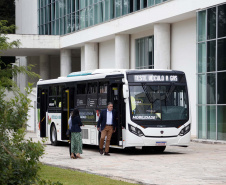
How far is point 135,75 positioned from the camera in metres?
21.3

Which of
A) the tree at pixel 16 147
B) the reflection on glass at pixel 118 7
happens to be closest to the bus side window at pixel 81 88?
Result: the tree at pixel 16 147

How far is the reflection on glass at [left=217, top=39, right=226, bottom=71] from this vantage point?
27.6 metres

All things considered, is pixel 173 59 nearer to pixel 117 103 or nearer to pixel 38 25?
pixel 117 103

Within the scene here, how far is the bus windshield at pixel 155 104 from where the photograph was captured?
68.9ft

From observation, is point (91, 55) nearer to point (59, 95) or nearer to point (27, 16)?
point (27, 16)

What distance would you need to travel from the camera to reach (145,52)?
40.5 m

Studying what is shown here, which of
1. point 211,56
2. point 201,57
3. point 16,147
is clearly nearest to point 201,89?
point 201,57

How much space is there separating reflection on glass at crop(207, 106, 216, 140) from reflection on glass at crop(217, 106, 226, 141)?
34 centimetres

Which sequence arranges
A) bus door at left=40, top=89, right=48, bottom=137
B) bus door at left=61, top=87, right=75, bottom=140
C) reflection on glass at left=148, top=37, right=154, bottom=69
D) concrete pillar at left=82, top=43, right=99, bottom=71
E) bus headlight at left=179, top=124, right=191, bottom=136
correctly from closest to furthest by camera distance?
bus headlight at left=179, top=124, right=191, bottom=136 < bus door at left=61, top=87, right=75, bottom=140 < bus door at left=40, top=89, right=48, bottom=137 < reflection on glass at left=148, top=37, right=154, bottom=69 < concrete pillar at left=82, top=43, right=99, bottom=71

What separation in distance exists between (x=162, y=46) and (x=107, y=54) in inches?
419

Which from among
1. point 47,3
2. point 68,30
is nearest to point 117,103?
point 68,30

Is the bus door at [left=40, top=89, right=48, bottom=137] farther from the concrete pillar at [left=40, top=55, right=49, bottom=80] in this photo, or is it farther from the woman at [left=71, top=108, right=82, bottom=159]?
the concrete pillar at [left=40, top=55, right=49, bottom=80]

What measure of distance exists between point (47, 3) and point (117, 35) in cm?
1614

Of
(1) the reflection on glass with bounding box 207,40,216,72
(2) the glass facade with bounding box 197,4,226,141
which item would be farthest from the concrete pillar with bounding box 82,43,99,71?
(1) the reflection on glass with bounding box 207,40,216,72
